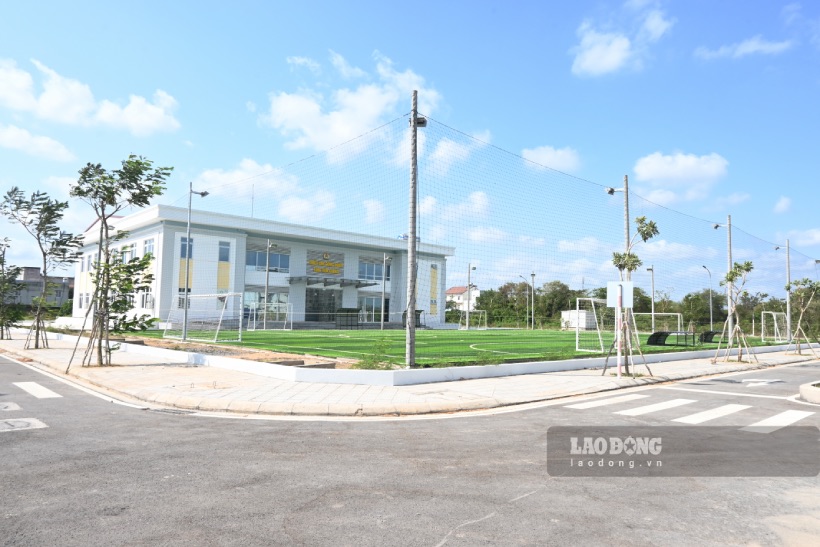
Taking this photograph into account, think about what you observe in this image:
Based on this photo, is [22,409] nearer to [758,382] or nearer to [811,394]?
[811,394]

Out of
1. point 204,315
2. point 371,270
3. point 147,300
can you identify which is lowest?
point 204,315

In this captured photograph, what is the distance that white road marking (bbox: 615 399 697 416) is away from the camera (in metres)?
9.97

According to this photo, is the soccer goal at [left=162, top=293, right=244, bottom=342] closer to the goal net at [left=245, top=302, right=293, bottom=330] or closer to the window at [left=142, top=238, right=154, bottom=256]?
the goal net at [left=245, top=302, right=293, bottom=330]

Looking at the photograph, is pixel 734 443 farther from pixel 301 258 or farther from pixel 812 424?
pixel 301 258

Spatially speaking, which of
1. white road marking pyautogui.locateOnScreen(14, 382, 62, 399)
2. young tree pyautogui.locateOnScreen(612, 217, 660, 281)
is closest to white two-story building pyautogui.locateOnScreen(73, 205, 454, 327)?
young tree pyautogui.locateOnScreen(612, 217, 660, 281)

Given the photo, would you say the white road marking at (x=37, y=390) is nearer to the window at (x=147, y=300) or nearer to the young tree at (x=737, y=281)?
the young tree at (x=737, y=281)

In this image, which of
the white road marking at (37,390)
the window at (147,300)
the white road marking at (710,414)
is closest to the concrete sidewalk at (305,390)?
the white road marking at (37,390)

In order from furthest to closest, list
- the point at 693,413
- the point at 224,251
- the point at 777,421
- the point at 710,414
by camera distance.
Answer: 1. the point at 224,251
2. the point at 693,413
3. the point at 710,414
4. the point at 777,421

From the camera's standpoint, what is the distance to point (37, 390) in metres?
11.7

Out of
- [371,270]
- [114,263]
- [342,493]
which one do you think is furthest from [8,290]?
[371,270]

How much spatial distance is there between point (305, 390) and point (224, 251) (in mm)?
40257

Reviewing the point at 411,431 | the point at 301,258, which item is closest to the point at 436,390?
the point at 411,431

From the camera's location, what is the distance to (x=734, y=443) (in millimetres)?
7375

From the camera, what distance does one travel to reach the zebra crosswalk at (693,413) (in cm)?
895
